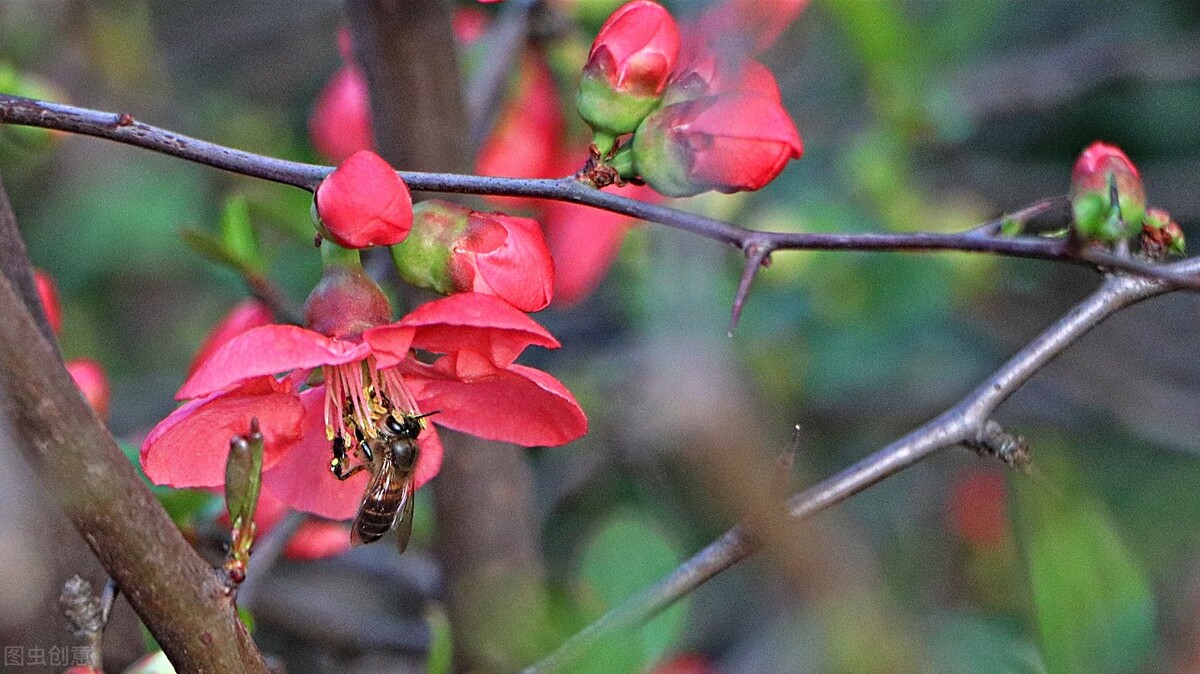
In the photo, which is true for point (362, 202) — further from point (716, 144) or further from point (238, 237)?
point (238, 237)

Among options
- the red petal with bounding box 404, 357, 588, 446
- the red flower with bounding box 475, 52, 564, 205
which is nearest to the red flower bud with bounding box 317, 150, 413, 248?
the red petal with bounding box 404, 357, 588, 446

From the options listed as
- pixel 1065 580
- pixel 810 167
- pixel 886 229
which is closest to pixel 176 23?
pixel 810 167

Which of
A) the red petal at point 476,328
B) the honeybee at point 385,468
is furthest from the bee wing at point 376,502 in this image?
the red petal at point 476,328

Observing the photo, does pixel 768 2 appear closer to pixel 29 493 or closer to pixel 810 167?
pixel 29 493

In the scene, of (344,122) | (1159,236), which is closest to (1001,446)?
Result: (1159,236)

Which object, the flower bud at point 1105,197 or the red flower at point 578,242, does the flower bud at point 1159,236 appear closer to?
the flower bud at point 1105,197
